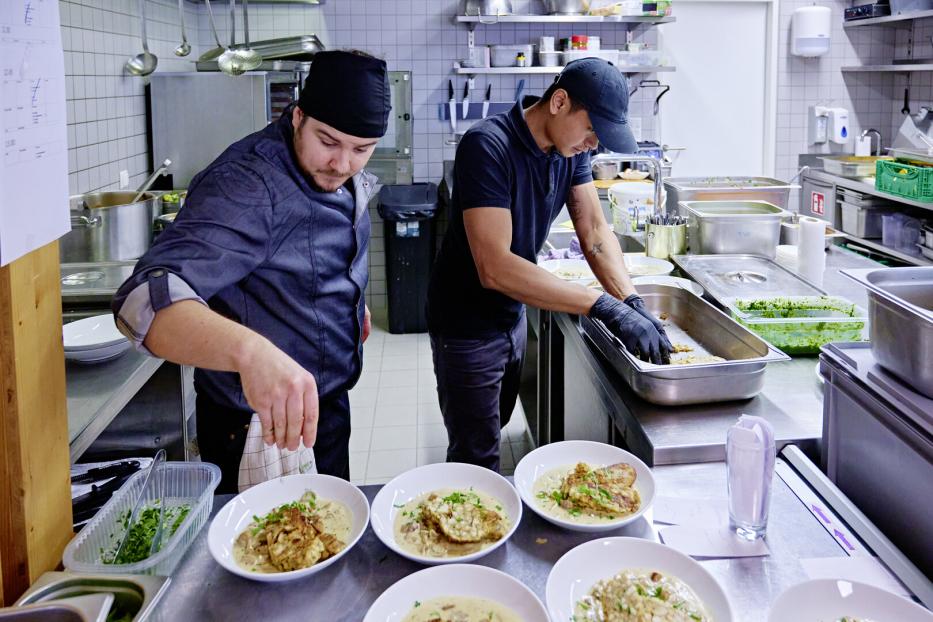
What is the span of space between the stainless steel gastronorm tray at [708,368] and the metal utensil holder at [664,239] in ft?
3.03

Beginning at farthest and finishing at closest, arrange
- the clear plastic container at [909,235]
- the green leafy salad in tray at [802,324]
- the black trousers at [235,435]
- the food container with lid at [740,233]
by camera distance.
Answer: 1. the clear plastic container at [909,235]
2. the food container with lid at [740,233]
3. the green leafy salad in tray at [802,324]
4. the black trousers at [235,435]

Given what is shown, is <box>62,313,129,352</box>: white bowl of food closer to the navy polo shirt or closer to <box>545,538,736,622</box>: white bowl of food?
the navy polo shirt

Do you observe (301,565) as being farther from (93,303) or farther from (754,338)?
(93,303)

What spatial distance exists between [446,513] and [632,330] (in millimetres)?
830

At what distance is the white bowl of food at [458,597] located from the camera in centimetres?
111

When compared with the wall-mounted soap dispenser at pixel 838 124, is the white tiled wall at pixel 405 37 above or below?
above

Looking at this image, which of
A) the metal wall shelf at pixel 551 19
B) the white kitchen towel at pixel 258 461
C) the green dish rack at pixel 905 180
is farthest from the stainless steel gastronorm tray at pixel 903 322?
the metal wall shelf at pixel 551 19

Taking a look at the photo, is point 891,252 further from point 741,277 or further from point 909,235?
point 741,277

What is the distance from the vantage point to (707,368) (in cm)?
175

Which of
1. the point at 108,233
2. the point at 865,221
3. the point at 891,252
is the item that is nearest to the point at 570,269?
the point at 108,233

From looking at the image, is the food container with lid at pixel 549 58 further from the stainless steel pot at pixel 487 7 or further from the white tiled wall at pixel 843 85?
the white tiled wall at pixel 843 85

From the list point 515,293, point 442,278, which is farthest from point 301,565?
point 442,278

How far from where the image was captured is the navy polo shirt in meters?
2.29

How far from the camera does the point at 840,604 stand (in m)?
1.10
